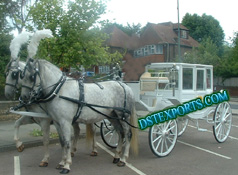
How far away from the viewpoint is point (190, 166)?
5.80 meters

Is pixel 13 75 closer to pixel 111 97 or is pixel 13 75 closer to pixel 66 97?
pixel 66 97

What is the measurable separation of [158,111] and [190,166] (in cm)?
142

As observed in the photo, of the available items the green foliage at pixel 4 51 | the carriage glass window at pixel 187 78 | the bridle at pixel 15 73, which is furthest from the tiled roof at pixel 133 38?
the green foliage at pixel 4 51

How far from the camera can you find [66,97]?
5.15 meters

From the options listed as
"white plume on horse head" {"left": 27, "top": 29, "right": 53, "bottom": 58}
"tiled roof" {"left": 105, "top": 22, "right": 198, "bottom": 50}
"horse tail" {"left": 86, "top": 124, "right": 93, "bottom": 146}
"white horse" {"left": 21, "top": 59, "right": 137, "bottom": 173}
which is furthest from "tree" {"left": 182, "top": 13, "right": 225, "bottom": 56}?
"white plume on horse head" {"left": 27, "top": 29, "right": 53, "bottom": 58}

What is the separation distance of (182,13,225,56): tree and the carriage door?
42732 millimetres

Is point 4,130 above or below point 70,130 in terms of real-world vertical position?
below

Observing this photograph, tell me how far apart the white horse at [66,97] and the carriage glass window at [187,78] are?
7.90 ft

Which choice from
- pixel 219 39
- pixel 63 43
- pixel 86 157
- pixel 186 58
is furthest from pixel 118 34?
pixel 219 39

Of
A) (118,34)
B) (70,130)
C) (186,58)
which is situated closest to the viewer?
(70,130)

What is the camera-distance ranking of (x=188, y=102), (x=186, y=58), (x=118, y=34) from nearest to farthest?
(x=188, y=102), (x=118, y=34), (x=186, y=58)

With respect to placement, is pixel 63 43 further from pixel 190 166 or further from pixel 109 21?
pixel 190 166

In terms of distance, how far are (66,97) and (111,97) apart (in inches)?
42.8

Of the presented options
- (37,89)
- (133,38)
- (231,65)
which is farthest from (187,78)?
(231,65)
